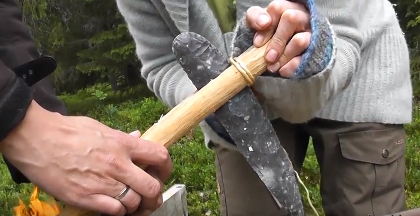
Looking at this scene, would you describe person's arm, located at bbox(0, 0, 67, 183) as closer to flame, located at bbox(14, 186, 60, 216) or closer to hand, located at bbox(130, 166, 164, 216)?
flame, located at bbox(14, 186, 60, 216)

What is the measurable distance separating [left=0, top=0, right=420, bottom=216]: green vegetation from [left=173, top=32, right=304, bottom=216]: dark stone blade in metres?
2.49

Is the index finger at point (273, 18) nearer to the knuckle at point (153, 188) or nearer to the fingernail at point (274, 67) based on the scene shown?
the fingernail at point (274, 67)

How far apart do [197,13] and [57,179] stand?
79 centimetres

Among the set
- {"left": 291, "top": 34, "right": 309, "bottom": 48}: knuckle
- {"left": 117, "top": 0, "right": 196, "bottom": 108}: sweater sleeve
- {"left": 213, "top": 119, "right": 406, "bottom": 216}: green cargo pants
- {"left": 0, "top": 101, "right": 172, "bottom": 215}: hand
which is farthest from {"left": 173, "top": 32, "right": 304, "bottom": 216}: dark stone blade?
{"left": 213, "top": 119, "right": 406, "bottom": 216}: green cargo pants

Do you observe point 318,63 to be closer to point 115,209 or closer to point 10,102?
point 115,209

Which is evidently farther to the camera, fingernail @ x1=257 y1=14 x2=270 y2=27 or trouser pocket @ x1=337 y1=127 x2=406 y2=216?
trouser pocket @ x1=337 y1=127 x2=406 y2=216

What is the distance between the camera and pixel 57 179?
3.75 feet

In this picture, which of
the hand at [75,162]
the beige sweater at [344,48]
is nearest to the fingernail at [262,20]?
the beige sweater at [344,48]

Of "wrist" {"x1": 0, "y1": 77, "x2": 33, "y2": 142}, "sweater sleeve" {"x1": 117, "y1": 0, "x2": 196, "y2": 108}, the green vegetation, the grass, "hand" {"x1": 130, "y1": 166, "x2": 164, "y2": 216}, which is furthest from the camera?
the green vegetation

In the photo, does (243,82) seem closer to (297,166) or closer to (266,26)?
(266,26)

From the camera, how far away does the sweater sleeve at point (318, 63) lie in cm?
132

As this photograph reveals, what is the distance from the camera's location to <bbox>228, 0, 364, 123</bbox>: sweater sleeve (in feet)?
4.34

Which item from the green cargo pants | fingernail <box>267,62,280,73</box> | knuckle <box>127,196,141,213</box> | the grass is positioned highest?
fingernail <box>267,62,280,73</box>

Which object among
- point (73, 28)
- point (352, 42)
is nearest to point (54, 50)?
point (73, 28)
